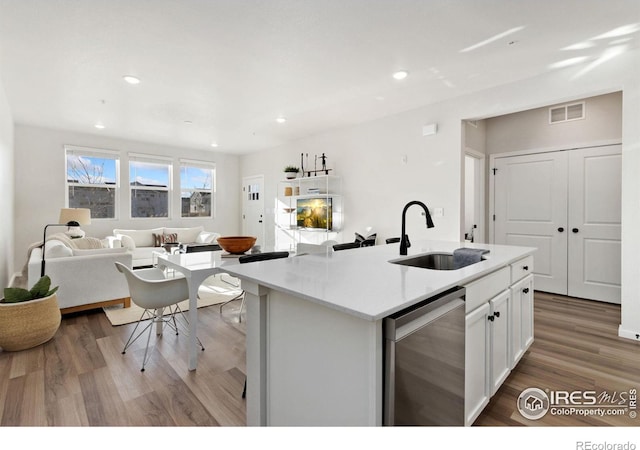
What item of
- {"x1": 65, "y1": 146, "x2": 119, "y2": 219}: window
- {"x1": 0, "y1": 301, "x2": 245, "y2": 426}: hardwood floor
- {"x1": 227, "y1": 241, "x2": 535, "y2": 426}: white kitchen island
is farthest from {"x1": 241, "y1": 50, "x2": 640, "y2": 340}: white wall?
{"x1": 65, "y1": 146, "x2": 119, "y2": 219}: window

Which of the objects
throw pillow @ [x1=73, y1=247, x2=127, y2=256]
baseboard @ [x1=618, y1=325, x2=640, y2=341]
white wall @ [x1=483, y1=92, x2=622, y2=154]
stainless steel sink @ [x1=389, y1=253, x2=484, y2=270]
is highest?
white wall @ [x1=483, y1=92, x2=622, y2=154]

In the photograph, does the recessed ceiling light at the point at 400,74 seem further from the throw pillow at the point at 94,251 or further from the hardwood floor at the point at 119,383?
the throw pillow at the point at 94,251

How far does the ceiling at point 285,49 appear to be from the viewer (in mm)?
2277

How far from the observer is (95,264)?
3.51 m

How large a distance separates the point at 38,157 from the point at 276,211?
438cm

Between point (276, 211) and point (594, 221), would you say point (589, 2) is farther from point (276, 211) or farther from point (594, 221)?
point (276, 211)

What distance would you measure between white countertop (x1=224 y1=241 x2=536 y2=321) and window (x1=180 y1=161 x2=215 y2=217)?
20.3 feet

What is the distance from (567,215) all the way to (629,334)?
177cm

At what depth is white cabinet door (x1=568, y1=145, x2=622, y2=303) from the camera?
3.83 metres

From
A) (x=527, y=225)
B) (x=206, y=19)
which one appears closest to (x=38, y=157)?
(x=206, y=19)

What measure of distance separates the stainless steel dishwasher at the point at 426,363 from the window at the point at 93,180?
22.9 feet

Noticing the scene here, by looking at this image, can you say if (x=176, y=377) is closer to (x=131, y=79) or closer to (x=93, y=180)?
(x=131, y=79)

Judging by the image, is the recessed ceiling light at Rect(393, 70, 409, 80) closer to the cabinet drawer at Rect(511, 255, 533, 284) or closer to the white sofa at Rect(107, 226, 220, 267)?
the cabinet drawer at Rect(511, 255, 533, 284)

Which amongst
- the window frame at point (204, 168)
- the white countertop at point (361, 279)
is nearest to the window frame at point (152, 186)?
the window frame at point (204, 168)
